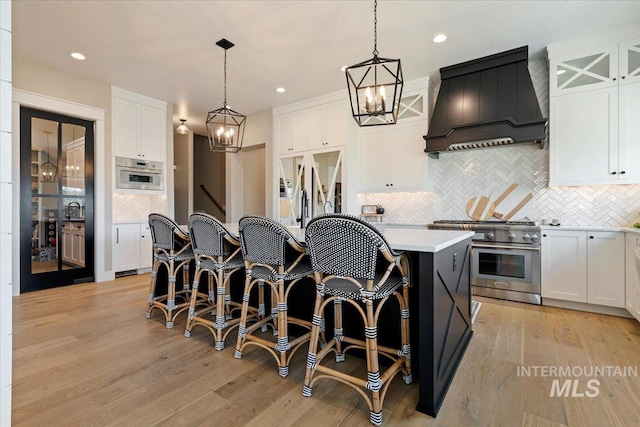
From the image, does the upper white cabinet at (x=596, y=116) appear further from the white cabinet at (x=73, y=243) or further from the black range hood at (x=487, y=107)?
the white cabinet at (x=73, y=243)

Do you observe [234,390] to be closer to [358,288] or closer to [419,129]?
[358,288]

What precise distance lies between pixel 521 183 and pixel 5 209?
15.0ft

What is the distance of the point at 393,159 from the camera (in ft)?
14.4

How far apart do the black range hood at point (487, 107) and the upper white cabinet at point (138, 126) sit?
4.27 m

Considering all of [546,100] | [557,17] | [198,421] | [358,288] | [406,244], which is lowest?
[198,421]

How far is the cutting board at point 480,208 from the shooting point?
158 inches

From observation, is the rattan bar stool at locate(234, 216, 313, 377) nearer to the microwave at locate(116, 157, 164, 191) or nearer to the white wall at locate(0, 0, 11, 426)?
the white wall at locate(0, 0, 11, 426)

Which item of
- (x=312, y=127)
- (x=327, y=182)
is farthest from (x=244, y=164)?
(x=327, y=182)

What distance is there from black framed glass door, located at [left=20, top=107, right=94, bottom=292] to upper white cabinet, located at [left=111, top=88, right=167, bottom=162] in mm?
366

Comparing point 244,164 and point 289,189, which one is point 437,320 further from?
point 244,164

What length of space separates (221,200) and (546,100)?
7.18m

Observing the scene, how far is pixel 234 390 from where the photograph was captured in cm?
180

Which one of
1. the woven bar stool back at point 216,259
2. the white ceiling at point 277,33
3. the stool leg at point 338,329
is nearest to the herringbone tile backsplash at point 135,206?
the white ceiling at point 277,33

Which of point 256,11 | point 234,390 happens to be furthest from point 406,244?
Result: point 256,11
